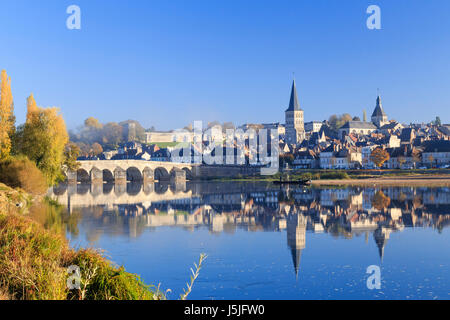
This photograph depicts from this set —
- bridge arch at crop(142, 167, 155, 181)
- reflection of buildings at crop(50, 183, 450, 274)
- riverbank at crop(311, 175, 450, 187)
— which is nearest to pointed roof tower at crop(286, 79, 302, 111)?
bridge arch at crop(142, 167, 155, 181)

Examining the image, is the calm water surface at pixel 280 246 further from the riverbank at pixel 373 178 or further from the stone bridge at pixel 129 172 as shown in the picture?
the stone bridge at pixel 129 172

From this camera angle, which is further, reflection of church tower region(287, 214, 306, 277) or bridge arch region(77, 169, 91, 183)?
bridge arch region(77, 169, 91, 183)

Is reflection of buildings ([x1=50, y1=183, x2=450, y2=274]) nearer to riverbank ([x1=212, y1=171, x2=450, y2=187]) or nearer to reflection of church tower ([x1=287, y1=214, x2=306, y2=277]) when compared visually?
reflection of church tower ([x1=287, y1=214, x2=306, y2=277])

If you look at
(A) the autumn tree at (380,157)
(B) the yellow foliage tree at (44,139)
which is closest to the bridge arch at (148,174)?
(A) the autumn tree at (380,157)

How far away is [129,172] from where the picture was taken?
98125 millimetres

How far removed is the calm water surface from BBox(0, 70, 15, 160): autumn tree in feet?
27.9

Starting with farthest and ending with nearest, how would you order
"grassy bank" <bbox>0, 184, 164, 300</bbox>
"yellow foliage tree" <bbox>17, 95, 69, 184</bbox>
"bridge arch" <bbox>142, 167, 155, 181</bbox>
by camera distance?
"bridge arch" <bbox>142, 167, 155, 181</bbox>
"yellow foliage tree" <bbox>17, 95, 69, 184</bbox>
"grassy bank" <bbox>0, 184, 164, 300</bbox>

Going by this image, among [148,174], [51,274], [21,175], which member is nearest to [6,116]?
[21,175]

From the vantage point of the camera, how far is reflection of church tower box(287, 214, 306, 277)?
1978 centimetres

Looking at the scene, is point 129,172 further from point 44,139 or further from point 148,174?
point 44,139

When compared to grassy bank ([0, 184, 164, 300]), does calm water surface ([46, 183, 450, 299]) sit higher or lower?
lower

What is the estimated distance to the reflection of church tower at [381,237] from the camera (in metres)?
21.3

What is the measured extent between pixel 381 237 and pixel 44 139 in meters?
33.0
